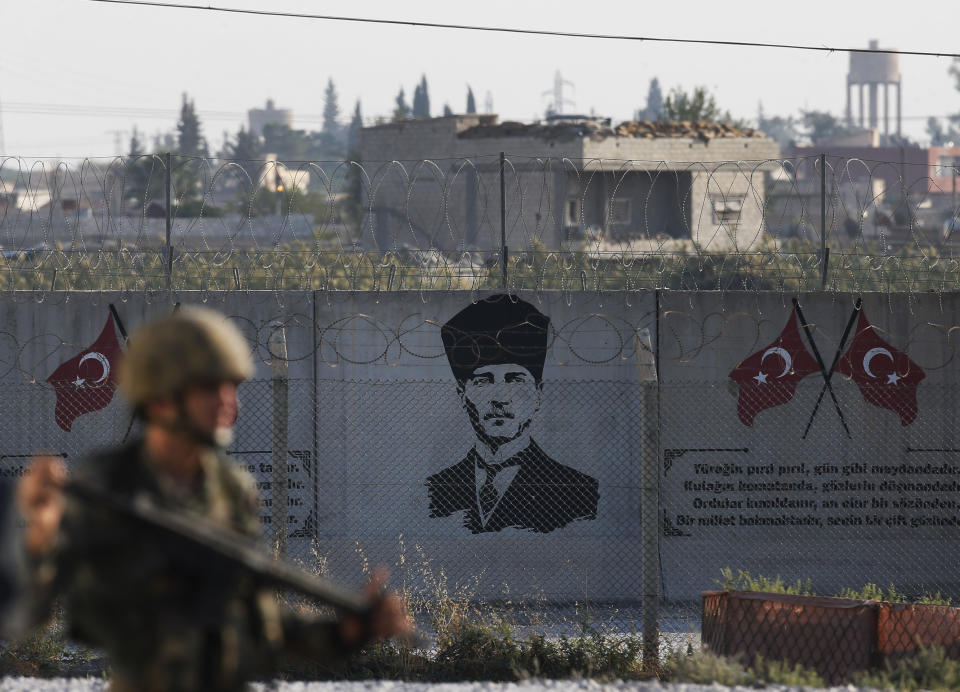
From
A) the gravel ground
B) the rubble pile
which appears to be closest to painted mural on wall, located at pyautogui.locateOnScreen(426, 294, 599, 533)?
the gravel ground

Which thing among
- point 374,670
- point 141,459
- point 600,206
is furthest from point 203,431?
point 600,206


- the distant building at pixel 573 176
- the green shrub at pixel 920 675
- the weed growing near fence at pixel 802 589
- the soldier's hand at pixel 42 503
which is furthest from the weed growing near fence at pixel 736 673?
the distant building at pixel 573 176

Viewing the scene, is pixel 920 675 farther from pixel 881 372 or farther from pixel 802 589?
pixel 881 372

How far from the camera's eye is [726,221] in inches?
395

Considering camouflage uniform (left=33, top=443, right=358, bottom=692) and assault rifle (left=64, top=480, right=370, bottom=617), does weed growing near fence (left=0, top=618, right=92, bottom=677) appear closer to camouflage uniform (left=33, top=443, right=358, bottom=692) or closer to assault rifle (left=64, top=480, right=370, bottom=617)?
camouflage uniform (left=33, top=443, right=358, bottom=692)

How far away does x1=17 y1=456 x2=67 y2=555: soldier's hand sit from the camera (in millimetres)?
2787

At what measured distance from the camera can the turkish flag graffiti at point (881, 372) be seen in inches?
349

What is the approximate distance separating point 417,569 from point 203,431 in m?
5.75

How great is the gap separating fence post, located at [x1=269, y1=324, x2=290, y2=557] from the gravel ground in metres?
1.30

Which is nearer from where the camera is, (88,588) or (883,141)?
(88,588)

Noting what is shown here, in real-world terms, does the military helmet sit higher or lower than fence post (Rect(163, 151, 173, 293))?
lower

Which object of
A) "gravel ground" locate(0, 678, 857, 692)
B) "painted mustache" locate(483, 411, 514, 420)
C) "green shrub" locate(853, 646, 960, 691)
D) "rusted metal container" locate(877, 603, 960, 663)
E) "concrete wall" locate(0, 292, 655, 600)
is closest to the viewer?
"gravel ground" locate(0, 678, 857, 692)

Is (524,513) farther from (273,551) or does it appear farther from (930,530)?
(930,530)

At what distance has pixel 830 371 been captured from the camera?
888cm
